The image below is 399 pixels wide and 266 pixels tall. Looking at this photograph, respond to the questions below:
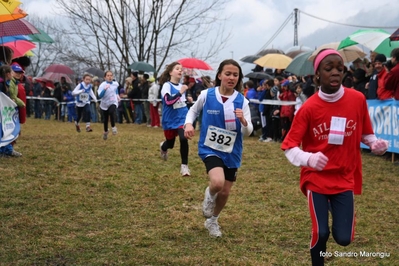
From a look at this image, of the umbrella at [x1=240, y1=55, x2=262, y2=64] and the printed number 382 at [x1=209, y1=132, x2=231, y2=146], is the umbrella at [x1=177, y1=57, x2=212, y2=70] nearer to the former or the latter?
the umbrella at [x1=240, y1=55, x2=262, y2=64]

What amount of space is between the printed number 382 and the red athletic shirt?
1596mm

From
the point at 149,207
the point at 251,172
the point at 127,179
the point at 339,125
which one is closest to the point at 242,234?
the point at 149,207

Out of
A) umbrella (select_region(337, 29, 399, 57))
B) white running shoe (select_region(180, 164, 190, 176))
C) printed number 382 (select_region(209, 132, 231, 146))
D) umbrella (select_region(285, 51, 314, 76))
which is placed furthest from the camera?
umbrella (select_region(285, 51, 314, 76))

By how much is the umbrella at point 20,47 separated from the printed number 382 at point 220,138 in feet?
28.3

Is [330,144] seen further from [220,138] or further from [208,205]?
[208,205]

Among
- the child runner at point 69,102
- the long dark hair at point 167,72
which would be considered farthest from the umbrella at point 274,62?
the child runner at point 69,102

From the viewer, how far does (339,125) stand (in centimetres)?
430

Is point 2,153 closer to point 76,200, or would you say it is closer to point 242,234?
point 76,200

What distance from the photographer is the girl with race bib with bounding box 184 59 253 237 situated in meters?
5.91

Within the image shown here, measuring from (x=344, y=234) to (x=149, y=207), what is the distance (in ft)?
11.8

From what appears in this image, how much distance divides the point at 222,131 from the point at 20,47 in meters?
9.47

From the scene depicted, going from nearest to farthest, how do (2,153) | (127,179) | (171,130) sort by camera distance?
(127,179), (171,130), (2,153)

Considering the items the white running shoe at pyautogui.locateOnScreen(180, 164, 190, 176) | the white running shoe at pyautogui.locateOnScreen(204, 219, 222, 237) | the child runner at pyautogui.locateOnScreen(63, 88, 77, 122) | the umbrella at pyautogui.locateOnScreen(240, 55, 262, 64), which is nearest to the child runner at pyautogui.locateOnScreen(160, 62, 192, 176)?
the white running shoe at pyautogui.locateOnScreen(180, 164, 190, 176)

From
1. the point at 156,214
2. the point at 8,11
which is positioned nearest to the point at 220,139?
the point at 156,214
